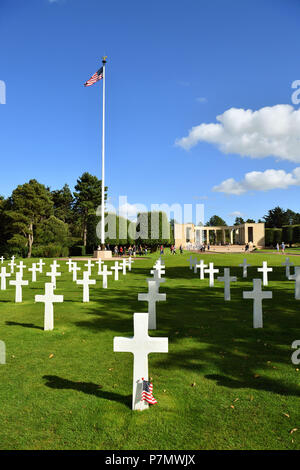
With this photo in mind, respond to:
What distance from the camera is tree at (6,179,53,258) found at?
40969 mm

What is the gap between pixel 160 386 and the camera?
4.52 meters

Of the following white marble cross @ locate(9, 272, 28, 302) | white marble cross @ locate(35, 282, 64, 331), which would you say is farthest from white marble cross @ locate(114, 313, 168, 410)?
white marble cross @ locate(9, 272, 28, 302)

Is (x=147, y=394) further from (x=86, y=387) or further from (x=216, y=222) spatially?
(x=216, y=222)

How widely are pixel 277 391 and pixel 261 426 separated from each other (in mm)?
939

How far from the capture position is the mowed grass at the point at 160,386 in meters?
3.38

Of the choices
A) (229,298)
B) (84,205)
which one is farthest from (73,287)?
(84,205)

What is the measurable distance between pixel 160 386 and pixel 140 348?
1020 millimetres

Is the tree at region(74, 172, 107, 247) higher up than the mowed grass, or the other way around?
the tree at region(74, 172, 107, 247)

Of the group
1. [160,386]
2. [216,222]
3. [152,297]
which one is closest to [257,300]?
[152,297]

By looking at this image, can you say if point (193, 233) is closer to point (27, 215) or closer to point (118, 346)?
point (27, 215)

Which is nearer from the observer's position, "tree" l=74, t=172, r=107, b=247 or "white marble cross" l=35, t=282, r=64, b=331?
"white marble cross" l=35, t=282, r=64, b=331

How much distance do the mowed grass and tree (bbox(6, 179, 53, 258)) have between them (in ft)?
115

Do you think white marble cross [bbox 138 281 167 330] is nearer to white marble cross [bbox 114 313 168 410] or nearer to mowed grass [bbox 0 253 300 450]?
mowed grass [bbox 0 253 300 450]

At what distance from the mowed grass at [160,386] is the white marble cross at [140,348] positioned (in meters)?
0.19
